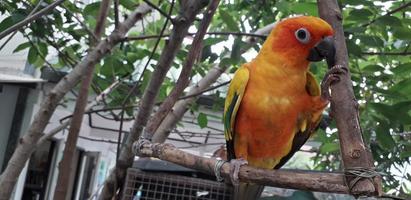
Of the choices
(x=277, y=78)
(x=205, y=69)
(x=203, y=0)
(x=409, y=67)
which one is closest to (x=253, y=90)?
(x=277, y=78)

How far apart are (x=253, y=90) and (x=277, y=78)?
0.09 metres

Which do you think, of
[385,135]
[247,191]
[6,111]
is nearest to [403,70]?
[385,135]

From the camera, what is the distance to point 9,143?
3812 millimetres

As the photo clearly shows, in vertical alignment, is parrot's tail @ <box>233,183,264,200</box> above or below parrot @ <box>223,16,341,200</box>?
below

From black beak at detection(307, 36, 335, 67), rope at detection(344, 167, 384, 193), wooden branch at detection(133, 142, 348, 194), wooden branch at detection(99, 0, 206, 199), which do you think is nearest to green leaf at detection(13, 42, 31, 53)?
wooden branch at detection(99, 0, 206, 199)

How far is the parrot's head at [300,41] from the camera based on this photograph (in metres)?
1.47

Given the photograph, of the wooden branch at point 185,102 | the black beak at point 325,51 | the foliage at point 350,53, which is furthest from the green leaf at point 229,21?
the black beak at point 325,51

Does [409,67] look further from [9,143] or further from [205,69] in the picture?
[9,143]

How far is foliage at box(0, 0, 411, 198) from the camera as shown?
1.94 meters

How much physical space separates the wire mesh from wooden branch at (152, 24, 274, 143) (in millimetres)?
224

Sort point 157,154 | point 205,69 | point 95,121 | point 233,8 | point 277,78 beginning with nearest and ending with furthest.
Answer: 1. point 157,154
2. point 277,78
3. point 233,8
4. point 205,69
5. point 95,121

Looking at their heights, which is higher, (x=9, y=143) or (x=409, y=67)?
(x=409, y=67)

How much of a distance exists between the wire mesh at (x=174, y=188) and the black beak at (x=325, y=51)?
971mm

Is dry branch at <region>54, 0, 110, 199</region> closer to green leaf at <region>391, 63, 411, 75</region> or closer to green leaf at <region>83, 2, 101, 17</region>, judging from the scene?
green leaf at <region>83, 2, 101, 17</region>
